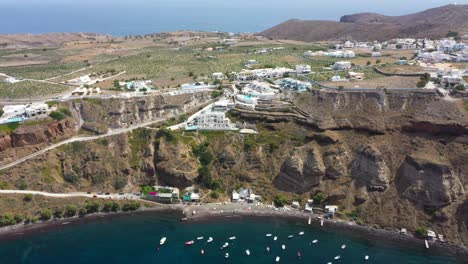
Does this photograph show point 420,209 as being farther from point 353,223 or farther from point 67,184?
point 67,184

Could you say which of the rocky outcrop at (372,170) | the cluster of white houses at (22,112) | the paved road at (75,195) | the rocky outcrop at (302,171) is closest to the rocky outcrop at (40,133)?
the cluster of white houses at (22,112)

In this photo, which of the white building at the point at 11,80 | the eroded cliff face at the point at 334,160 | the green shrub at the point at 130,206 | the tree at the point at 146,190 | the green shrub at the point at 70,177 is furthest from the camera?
the white building at the point at 11,80

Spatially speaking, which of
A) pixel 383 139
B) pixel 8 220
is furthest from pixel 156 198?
pixel 383 139

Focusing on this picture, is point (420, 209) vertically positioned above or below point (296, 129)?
below

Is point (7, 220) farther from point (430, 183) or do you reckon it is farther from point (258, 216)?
point (430, 183)

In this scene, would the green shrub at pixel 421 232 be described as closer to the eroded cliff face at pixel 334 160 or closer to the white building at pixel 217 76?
the eroded cliff face at pixel 334 160
